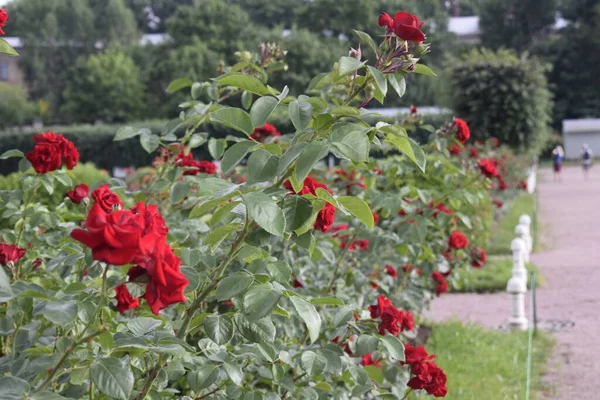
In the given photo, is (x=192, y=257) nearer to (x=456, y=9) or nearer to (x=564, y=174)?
(x=564, y=174)

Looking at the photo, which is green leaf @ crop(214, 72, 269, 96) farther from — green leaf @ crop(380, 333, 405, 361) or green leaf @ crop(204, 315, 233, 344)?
green leaf @ crop(380, 333, 405, 361)

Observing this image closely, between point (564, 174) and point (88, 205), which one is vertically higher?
point (88, 205)

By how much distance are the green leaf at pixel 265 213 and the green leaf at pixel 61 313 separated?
31 cm

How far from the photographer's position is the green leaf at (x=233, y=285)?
1.57 m

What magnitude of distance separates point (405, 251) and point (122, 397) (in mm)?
2669

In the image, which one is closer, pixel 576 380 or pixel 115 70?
pixel 576 380

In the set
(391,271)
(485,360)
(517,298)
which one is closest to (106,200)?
(391,271)

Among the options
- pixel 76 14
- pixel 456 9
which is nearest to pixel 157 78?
pixel 76 14

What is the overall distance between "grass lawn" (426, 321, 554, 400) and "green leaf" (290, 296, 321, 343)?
312cm

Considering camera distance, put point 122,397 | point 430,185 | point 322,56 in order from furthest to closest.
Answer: point 322,56 → point 430,185 → point 122,397

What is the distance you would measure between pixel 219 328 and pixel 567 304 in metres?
6.36

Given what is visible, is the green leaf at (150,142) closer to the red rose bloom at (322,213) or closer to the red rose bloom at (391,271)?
the red rose bloom at (322,213)

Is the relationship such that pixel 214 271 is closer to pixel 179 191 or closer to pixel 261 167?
pixel 261 167

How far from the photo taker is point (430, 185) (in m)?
5.56
